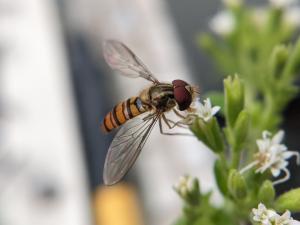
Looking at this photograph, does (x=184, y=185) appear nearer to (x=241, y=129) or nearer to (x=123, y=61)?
(x=241, y=129)

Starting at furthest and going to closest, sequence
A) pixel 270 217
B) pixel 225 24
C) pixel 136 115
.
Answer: pixel 225 24 < pixel 136 115 < pixel 270 217

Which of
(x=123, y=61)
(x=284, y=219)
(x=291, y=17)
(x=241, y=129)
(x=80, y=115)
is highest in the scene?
(x=80, y=115)

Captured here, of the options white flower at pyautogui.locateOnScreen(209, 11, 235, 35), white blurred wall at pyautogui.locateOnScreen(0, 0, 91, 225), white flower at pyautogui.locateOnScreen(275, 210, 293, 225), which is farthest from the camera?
white blurred wall at pyautogui.locateOnScreen(0, 0, 91, 225)

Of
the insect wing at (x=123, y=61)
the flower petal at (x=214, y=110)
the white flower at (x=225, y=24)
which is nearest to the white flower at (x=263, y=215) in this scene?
the flower petal at (x=214, y=110)

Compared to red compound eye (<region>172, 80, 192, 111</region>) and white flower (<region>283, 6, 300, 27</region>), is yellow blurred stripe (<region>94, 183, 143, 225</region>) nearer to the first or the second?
white flower (<region>283, 6, 300, 27</region>)

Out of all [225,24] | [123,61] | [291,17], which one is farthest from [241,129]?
[291,17]

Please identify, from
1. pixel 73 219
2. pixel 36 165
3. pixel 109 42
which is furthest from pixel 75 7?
pixel 109 42

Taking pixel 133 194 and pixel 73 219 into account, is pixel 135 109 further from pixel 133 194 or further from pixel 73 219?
pixel 133 194

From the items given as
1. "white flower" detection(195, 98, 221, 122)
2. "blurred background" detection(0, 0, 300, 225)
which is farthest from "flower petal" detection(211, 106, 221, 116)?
"blurred background" detection(0, 0, 300, 225)
